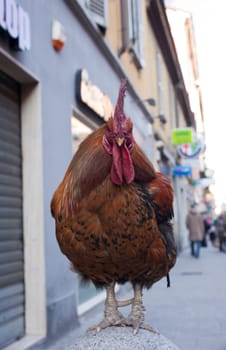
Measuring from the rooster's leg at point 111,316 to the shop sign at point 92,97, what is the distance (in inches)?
182

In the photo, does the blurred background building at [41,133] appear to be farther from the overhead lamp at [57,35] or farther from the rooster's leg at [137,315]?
the rooster's leg at [137,315]

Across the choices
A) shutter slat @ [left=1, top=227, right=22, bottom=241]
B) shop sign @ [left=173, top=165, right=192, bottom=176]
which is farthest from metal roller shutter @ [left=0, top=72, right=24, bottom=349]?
shop sign @ [left=173, top=165, right=192, bottom=176]

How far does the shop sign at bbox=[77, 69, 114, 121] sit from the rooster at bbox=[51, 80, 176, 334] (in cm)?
456

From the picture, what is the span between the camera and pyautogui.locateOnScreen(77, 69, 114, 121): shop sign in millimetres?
7219

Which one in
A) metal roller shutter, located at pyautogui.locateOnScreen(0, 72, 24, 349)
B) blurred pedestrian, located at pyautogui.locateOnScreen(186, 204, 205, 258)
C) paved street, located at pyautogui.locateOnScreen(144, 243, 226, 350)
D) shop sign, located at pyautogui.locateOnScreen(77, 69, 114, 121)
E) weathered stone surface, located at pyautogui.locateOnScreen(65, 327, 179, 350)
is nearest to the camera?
weathered stone surface, located at pyautogui.locateOnScreen(65, 327, 179, 350)

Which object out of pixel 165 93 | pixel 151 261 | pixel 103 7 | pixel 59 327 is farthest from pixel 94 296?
pixel 165 93

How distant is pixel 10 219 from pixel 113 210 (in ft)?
10.2

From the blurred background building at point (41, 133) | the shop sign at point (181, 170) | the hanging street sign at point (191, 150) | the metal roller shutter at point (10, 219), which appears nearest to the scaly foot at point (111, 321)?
the blurred background building at point (41, 133)

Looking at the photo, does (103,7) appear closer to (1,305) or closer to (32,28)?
(32,28)

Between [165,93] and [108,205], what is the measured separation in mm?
16502

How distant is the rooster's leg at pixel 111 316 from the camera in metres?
2.87

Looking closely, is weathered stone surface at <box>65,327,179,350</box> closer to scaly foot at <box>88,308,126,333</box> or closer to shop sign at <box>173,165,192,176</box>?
scaly foot at <box>88,308,126,333</box>

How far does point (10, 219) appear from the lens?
5.42 metres

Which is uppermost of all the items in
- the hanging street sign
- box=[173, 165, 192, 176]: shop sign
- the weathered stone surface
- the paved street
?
the hanging street sign
